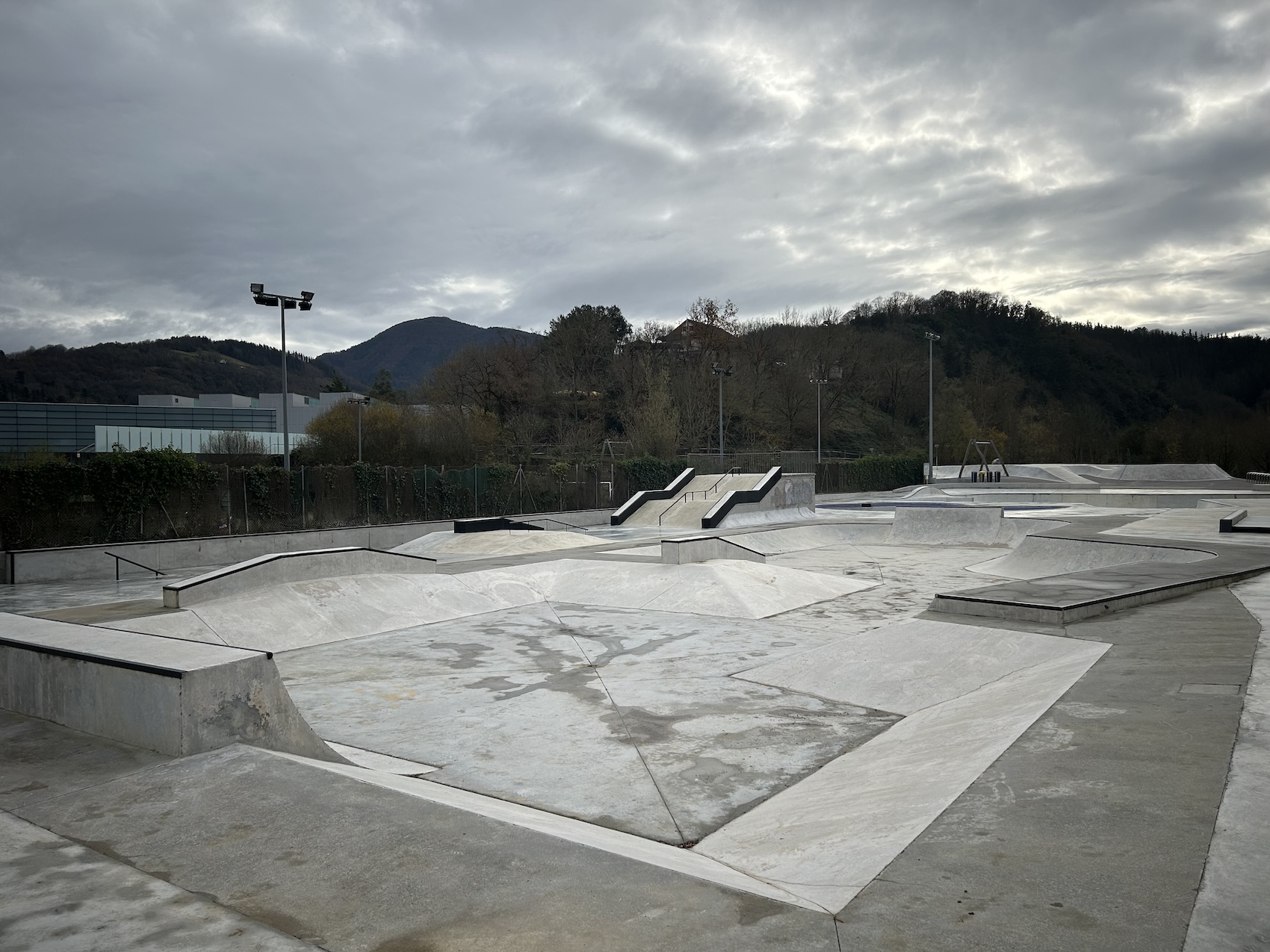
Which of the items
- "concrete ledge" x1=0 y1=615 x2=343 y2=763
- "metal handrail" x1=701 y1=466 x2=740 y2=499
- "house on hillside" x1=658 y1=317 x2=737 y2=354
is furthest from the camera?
"house on hillside" x1=658 y1=317 x2=737 y2=354

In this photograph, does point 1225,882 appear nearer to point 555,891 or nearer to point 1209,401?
point 555,891

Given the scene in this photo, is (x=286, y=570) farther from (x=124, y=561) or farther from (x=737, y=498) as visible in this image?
(x=737, y=498)

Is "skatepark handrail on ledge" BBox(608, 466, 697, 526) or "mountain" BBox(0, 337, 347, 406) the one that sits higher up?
"mountain" BBox(0, 337, 347, 406)

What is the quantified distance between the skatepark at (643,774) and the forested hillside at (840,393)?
3365cm

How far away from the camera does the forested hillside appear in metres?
61.0

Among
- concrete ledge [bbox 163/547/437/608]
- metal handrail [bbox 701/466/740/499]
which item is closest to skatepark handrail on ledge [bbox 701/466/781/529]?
metal handrail [bbox 701/466/740/499]

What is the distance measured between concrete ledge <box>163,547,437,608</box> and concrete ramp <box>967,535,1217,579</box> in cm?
1258

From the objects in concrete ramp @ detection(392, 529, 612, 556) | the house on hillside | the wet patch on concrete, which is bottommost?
the wet patch on concrete

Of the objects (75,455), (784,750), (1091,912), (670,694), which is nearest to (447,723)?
(670,694)

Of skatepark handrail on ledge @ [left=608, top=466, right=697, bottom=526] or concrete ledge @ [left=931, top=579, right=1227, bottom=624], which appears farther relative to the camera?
skatepark handrail on ledge @ [left=608, top=466, right=697, bottom=526]

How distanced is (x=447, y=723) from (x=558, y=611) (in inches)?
255

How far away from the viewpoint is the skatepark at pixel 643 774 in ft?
9.87

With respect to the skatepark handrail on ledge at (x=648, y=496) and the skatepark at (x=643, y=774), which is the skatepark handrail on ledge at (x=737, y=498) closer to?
the skatepark handrail on ledge at (x=648, y=496)

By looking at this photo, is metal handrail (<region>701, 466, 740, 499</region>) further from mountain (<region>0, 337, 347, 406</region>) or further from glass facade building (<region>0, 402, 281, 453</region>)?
mountain (<region>0, 337, 347, 406</region>)
